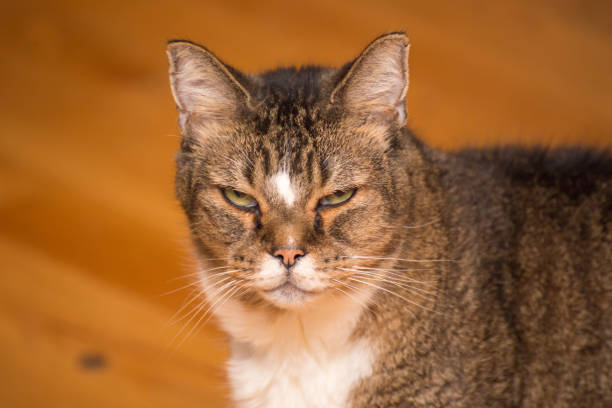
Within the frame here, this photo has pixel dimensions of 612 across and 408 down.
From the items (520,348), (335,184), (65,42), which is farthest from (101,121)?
(520,348)

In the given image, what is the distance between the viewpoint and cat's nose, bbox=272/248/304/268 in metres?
1.53

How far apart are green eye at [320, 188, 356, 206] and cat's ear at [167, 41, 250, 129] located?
0.28m

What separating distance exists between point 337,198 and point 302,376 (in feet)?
1.44

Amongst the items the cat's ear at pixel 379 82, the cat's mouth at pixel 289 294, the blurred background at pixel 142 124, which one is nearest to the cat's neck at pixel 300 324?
the cat's mouth at pixel 289 294

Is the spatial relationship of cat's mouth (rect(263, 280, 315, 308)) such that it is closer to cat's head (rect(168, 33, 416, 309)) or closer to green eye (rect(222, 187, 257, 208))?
cat's head (rect(168, 33, 416, 309))

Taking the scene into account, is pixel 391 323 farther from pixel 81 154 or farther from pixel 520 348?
pixel 81 154

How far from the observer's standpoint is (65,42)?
12.1 ft

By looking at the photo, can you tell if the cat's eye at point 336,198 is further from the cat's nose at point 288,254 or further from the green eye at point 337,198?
the cat's nose at point 288,254

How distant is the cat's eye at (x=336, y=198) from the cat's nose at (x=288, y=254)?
14cm


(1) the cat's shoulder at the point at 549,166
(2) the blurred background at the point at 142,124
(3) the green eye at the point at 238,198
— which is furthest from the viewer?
(2) the blurred background at the point at 142,124

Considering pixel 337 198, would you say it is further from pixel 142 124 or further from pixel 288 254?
pixel 142 124

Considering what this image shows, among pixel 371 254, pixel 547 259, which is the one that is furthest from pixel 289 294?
pixel 547 259

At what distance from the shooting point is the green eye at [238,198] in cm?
165

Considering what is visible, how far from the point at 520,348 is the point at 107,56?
259 cm
